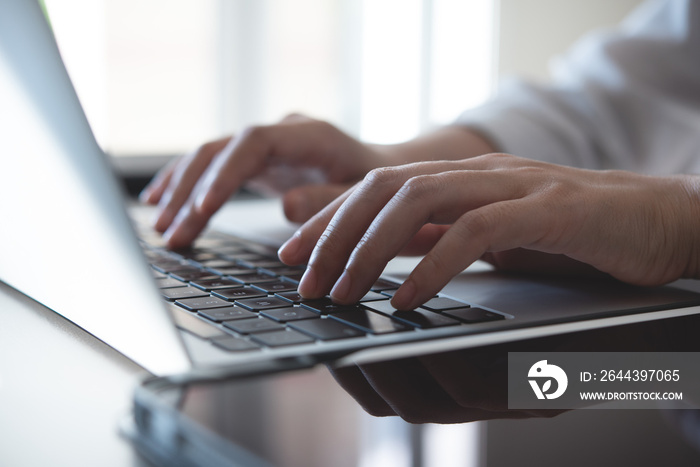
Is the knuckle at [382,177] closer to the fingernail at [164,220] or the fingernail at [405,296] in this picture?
the fingernail at [405,296]

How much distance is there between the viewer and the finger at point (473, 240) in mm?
398

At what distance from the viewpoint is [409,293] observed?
396 millimetres

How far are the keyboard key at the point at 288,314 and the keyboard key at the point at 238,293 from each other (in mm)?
46

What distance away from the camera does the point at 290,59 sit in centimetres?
279

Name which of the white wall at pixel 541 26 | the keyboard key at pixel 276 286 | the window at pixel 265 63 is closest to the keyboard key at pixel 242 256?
the keyboard key at pixel 276 286

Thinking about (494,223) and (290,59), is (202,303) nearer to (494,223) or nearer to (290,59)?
(494,223)

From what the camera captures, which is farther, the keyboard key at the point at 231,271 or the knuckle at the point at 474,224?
the keyboard key at the point at 231,271

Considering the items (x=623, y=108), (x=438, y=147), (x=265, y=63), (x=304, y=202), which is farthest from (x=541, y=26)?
(x=304, y=202)

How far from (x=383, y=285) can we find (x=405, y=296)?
8 centimetres

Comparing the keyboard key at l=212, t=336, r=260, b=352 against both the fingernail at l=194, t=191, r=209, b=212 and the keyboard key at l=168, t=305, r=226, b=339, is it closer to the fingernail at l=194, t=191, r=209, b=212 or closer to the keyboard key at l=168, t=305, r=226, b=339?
the keyboard key at l=168, t=305, r=226, b=339

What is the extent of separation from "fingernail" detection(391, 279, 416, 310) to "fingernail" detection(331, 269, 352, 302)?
3 centimetres

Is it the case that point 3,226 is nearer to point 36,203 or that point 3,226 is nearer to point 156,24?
point 36,203

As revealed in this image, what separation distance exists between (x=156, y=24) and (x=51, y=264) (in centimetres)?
230

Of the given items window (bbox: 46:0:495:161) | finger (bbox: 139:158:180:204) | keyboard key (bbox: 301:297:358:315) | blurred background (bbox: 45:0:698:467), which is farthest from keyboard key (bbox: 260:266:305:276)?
window (bbox: 46:0:495:161)
